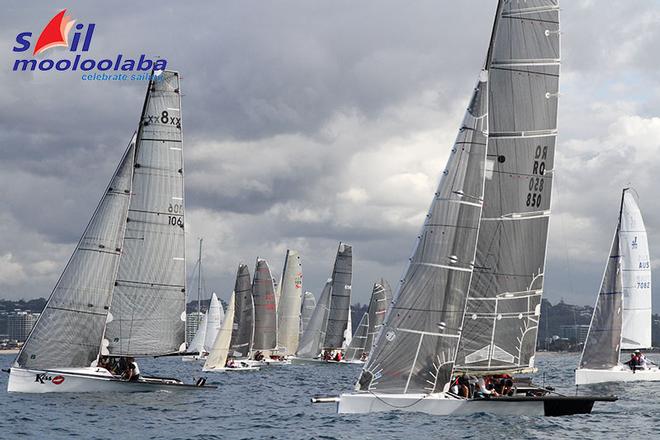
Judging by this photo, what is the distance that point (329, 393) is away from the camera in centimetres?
4812

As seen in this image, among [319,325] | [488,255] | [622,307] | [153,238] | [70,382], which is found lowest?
[70,382]

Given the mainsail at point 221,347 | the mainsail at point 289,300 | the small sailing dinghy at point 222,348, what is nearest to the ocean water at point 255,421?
the small sailing dinghy at point 222,348

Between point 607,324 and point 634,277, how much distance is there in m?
4.19

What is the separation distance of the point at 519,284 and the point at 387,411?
7.17 m

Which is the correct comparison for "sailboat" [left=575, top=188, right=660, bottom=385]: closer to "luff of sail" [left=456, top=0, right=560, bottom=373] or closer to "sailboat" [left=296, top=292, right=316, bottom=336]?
"luff of sail" [left=456, top=0, right=560, bottom=373]

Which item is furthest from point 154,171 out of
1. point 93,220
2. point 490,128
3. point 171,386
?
point 490,128

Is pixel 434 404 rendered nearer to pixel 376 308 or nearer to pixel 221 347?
Answer: pixel 221 347

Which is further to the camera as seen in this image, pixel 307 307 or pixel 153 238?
pixel 307 307

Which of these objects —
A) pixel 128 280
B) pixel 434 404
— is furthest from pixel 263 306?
pixel 434 404

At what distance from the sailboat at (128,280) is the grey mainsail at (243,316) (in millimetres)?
35951

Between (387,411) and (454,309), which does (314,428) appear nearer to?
(387,411)

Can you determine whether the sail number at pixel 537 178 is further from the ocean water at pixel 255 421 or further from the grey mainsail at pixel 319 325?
the grey mainsail at pixel 319 325

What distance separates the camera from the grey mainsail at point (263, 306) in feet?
262

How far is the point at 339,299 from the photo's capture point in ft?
295
